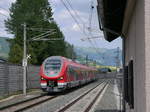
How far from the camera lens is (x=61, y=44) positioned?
78188 millimetres

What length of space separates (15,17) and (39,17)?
17.8 feet

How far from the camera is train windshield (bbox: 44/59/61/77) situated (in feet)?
86.3

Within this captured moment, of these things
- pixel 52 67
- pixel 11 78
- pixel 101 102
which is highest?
pixel 52 67

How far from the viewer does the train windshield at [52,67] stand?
26.3m

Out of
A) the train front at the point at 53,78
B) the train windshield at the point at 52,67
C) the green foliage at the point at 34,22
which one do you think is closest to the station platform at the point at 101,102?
the train front at the point at 53,78

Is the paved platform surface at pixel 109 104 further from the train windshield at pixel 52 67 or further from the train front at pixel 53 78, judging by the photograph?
the train windshield at pixel 52 67

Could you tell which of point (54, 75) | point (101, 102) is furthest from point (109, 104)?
point (54, 75)

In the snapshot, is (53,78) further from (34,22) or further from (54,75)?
(34,22)

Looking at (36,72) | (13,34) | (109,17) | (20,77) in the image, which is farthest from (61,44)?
(109,17)

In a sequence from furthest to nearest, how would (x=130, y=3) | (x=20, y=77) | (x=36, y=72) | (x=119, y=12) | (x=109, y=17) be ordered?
(x=36, y=72) → (x=20, y=77) → (x=109, y=17) → (x=119, y=12) → (x=130, y=3)

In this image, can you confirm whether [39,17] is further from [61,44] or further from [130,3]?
[130,3]

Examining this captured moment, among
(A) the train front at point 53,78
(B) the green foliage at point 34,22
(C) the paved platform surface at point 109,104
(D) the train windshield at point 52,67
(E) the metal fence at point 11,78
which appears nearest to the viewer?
(C) the paved platform surface at point 109,104

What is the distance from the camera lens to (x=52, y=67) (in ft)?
87.4

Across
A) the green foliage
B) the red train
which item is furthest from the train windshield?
the green foliage
